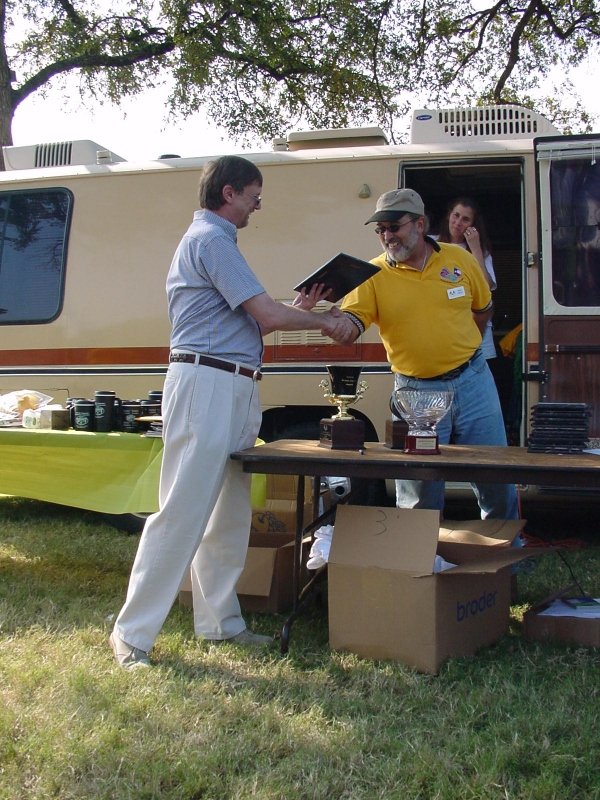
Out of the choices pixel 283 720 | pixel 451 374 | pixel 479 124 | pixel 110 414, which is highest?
pixel 479 124

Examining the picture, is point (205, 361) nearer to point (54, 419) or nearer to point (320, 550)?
point (320, 550)

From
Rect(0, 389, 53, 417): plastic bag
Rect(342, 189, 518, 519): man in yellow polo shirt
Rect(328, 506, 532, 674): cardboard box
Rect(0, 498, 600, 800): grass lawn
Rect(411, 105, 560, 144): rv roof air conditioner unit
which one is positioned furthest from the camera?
Rect(411, 105, 560, 144): rv roof air conditioner unit

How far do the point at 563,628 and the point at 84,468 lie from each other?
2378 mm

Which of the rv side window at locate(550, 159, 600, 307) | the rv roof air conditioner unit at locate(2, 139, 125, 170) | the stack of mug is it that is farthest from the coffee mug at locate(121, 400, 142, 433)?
the rv side window at locate(550, 159, 600, 307)

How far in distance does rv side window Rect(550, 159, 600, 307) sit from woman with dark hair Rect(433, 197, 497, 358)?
0.41 m

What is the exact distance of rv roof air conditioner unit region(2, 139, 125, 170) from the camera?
19.7ft

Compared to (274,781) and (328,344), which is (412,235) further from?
(274,781)

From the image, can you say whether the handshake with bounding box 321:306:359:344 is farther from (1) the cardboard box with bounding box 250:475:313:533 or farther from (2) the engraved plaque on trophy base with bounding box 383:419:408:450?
(1) the cardboard box with bounding box 250:475:313:533

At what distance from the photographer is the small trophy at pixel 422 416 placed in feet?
10.1

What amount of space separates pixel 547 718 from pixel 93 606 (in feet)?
6.81

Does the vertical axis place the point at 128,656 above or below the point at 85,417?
below

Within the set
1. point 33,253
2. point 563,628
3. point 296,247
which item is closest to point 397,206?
point 563,628

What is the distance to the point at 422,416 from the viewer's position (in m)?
3.19

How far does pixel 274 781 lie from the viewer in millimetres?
2215
